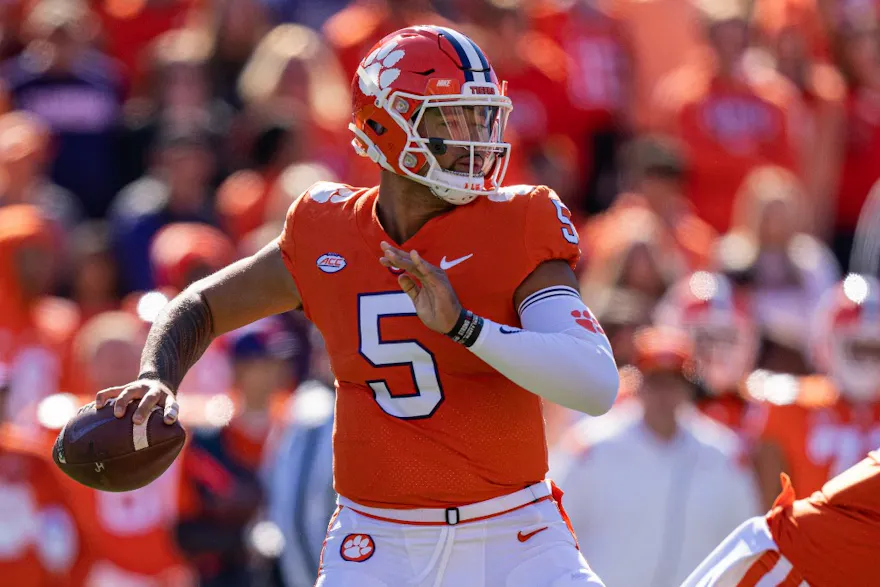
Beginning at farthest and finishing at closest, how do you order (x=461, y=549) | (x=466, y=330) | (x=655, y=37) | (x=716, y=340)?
1. (x=655, y=37)
2. (x=716, y=340)
3. (x=461, y=549)
4. (x=466, y=330)

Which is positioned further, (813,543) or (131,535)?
(131,535)

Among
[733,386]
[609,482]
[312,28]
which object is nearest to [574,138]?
[312,28]

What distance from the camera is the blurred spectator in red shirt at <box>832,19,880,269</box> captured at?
9.32 metres

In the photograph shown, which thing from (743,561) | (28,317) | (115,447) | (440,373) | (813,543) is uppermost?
(440,373)

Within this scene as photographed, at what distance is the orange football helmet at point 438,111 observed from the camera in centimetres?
402

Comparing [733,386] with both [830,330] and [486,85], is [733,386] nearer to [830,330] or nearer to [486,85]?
[830,330]

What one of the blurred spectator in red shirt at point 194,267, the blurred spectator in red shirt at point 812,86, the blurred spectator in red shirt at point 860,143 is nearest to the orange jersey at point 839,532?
the blurred spectator in red shirt at point 194,267

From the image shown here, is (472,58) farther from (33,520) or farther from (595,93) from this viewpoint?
(595,93)

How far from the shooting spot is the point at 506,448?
3965mm

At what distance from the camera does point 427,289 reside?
372 centimetres

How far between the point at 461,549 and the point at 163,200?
4.93 meters

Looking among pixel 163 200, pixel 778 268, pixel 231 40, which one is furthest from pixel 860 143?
pixel 163 200

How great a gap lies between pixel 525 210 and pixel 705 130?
5.34 metres

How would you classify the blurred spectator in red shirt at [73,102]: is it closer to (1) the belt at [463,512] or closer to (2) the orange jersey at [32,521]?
(2) the orange jersey at [32,521]
